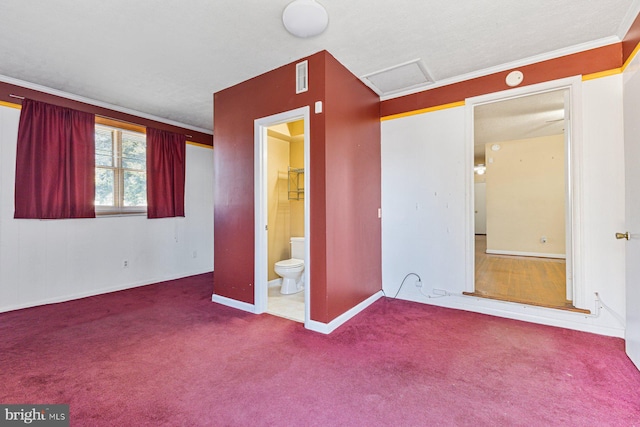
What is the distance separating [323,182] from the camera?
2.57 meters

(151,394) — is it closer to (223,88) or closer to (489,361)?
(489,361)

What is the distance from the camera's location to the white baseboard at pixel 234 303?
307cm

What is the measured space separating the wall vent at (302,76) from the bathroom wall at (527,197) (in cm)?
547

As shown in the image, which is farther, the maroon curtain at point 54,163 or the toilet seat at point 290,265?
the toilet seat at point 290,265

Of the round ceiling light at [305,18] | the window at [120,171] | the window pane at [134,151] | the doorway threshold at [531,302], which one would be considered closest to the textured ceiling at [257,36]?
the round ceiling light at [305,18]

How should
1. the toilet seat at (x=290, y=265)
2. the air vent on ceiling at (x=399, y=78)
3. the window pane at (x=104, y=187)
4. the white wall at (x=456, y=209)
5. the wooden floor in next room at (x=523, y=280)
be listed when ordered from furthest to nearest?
the window pane at (x=104, y=187)
the toilet seat at (x=290, y=265)
the wooden floor in next room at (x=523, y=280)
the air vent on ceiling at (x=399, y=78)
the white wall at (x=456, y=209)

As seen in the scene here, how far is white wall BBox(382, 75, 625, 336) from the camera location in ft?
8.04

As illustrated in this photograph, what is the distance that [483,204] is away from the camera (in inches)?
374

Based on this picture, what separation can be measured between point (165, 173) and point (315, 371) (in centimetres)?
385

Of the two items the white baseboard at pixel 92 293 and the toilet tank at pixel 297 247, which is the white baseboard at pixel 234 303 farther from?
the white baseboard at pixel 92 293

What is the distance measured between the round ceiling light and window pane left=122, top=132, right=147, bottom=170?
3213 millimetres

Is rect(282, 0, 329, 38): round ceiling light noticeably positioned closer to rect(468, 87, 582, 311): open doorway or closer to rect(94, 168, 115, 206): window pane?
rect(468, 87, 582, 311): open doorway

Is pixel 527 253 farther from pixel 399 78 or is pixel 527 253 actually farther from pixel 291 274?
pixel 291 274

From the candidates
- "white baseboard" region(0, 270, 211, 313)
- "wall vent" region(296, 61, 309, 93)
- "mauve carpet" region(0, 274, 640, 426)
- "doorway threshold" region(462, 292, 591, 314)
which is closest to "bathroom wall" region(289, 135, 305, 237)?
"wall vent" region(296, 61, 309, 93)
